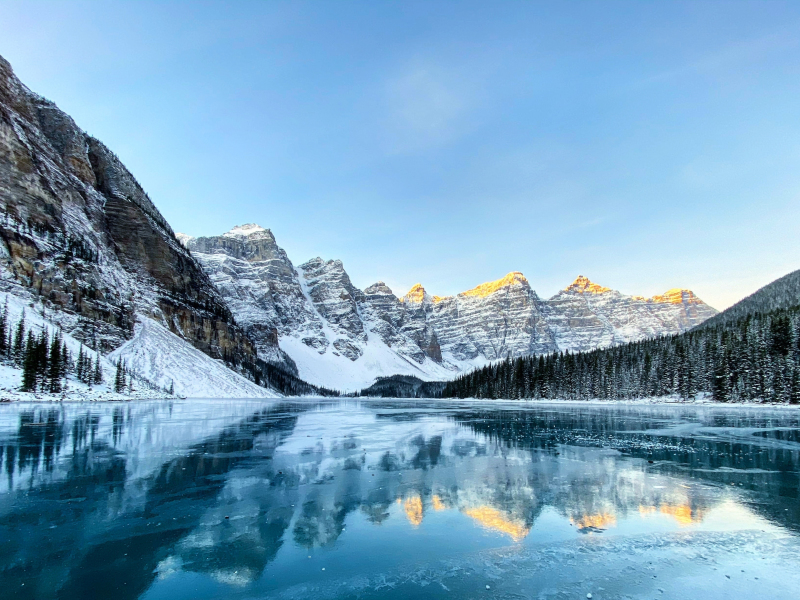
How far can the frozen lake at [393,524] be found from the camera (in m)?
7.43

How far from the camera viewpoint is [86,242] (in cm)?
9762

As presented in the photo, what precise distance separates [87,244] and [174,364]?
3433cm

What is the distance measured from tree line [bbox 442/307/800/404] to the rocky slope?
96.9 meters

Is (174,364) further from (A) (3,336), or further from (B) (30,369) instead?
(B) (30,369)

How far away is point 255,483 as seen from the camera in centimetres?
1465

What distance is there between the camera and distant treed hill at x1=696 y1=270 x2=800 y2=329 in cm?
13350

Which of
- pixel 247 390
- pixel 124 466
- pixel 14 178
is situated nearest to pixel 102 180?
pixel 14 178

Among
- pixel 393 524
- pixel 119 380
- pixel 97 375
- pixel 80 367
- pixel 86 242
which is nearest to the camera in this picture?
pixel 393 524

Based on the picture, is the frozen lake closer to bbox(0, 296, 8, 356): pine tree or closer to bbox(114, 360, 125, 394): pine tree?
bbox(0, 296, 8, 356): pine tree

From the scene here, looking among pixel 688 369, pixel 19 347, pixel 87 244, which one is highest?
pixel 87 244

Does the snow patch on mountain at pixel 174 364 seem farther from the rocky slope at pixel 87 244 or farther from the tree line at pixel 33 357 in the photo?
the tree line at pixel 33 357

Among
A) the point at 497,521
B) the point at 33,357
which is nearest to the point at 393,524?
the point at 497,521

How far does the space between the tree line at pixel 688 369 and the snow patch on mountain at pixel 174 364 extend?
80.9 meters

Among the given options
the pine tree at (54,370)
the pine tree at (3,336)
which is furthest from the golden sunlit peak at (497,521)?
the pine tree at (3,336)
